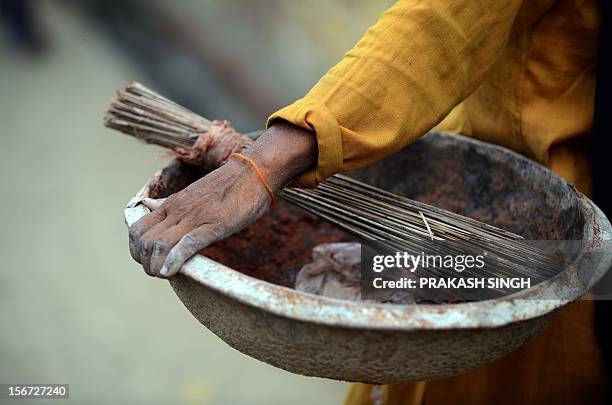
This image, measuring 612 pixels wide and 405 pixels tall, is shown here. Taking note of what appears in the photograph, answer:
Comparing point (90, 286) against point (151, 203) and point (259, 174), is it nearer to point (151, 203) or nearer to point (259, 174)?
point (151, 203)

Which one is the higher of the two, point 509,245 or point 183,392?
point 509,245

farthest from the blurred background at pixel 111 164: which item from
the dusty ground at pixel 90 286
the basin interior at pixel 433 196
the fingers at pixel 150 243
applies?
the fingers at pixel 150 243

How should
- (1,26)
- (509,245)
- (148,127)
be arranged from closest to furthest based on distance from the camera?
1. (509,245)
2. (148,127)
3. (1,26)

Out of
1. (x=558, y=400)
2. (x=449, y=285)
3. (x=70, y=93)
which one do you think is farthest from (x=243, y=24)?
(x=558, y=400)

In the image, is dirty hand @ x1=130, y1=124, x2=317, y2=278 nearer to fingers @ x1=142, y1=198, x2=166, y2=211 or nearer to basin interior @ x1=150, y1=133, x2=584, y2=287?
fingers @ x1=142, y1=198, x2=166, y2=211

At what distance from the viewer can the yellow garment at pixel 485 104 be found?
0.92 metres

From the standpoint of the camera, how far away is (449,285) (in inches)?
42.9

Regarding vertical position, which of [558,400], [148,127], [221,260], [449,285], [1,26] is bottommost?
[558,400]

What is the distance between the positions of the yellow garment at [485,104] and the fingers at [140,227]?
209 mm

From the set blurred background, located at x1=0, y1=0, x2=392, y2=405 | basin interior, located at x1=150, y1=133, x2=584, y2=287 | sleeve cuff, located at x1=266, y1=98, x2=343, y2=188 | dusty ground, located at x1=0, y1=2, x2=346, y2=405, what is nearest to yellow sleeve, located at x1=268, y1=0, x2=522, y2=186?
sleeve cuff, located at x1=266, y1=98, x2=343, y2=188

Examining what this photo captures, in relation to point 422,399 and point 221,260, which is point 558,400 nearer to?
point 422,399

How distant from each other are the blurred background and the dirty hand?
43.1 inches

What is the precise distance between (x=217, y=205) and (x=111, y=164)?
1271 mm

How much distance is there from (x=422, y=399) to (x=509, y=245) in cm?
46
